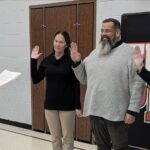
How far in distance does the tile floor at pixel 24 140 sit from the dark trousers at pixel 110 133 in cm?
129

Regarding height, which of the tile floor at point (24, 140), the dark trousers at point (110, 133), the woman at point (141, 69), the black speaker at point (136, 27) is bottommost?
the tile floor at point (24, 140)

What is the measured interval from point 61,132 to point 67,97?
37 centimetres

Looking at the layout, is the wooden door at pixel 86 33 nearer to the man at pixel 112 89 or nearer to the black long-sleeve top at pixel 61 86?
the black long-sleeve top at pixel 61 86

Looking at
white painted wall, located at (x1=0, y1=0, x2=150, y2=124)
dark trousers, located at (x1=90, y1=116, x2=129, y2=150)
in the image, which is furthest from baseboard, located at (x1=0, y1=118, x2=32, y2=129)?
dark trousers, located at (x1=90, y1=116, x2=129, y2=150)

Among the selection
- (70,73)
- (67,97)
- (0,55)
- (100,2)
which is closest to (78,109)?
(67,97)

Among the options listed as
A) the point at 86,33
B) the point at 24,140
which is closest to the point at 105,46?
the point at 86,33

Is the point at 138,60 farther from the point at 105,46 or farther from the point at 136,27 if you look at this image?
the point at 136,27

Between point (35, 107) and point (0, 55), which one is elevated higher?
point (0, 55)

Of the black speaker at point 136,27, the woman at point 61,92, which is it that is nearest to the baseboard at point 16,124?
the woman at point 61,92

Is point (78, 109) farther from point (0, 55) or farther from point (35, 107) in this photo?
point (0, 55)

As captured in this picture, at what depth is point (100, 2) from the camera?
→ 382 centimetres

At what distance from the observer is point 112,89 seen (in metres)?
2.52

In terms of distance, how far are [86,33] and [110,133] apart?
1.71 m

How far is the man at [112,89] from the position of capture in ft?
8.20
